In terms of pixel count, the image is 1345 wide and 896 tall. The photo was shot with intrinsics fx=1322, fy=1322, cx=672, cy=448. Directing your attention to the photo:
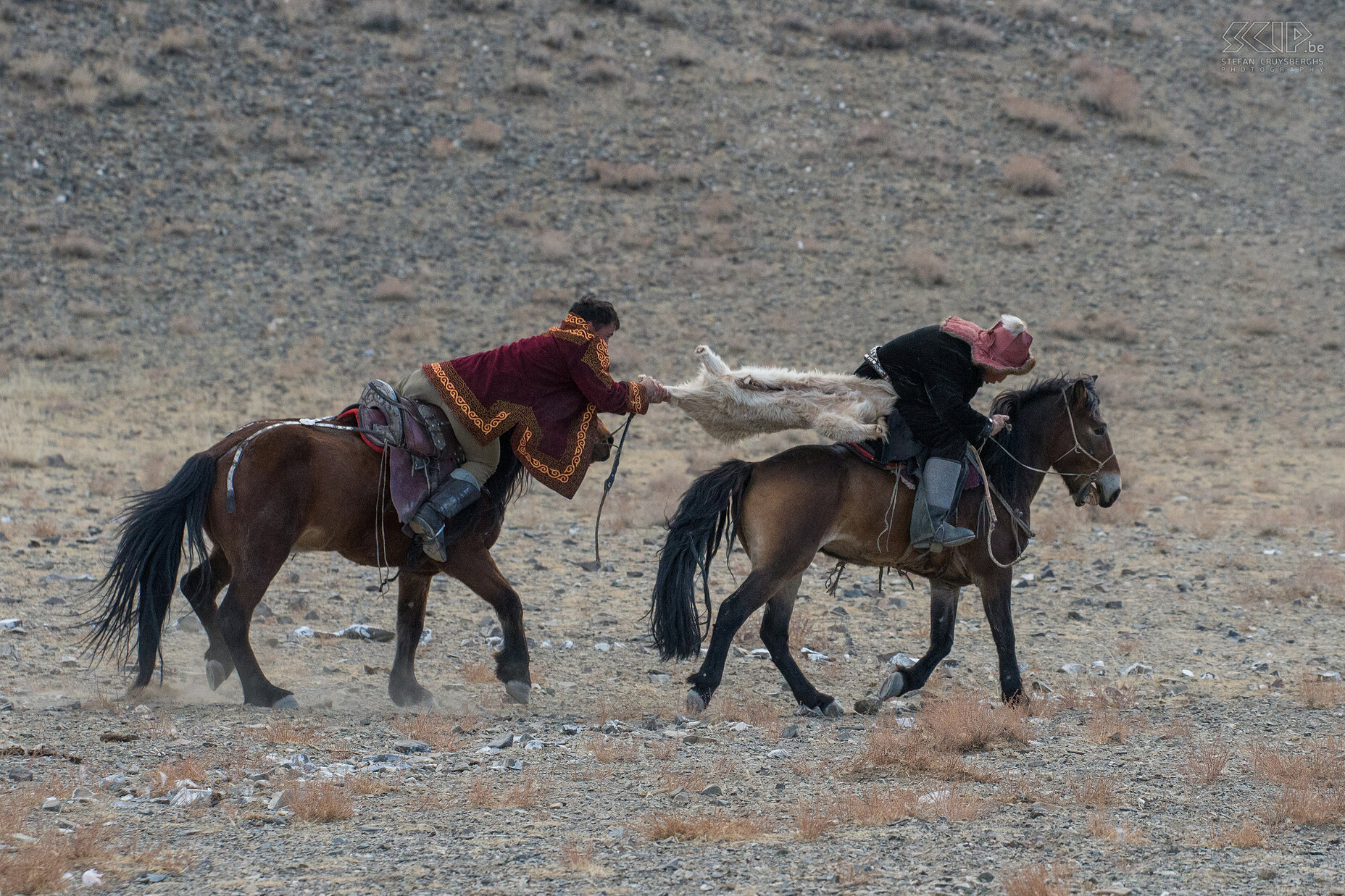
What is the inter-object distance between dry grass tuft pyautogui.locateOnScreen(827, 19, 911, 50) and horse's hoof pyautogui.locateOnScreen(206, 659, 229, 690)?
2612cm

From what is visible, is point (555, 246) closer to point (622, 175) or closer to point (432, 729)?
point (622, 175)

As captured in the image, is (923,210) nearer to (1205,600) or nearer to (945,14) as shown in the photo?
(945,14)

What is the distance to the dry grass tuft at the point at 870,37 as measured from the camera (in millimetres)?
30266

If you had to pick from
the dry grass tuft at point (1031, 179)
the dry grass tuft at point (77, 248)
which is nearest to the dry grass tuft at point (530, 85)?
the dry grass tuft at point (77, 248)

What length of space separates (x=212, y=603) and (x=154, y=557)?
0.52 m

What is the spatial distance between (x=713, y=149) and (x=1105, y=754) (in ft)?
71.7

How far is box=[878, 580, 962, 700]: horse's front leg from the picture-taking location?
297 inches

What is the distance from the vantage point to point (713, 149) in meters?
26.7

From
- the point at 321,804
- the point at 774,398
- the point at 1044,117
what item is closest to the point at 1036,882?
the point at 321,804

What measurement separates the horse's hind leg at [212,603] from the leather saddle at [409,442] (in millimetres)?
1100

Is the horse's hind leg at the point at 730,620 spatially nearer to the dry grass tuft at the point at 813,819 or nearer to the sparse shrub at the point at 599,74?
the dry grass tuft at the point at 813,819

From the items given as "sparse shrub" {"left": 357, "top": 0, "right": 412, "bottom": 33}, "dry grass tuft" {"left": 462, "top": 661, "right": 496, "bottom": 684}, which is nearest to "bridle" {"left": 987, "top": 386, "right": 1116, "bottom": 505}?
"dry grass tuft" {"left": 462, "top": 661, "right": 496, "bottom": 684}

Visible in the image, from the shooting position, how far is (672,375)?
2050cm

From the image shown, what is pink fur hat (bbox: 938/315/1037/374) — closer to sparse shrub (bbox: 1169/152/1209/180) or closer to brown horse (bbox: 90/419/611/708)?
→ brown horse (bbox: 90/419/611/708)
